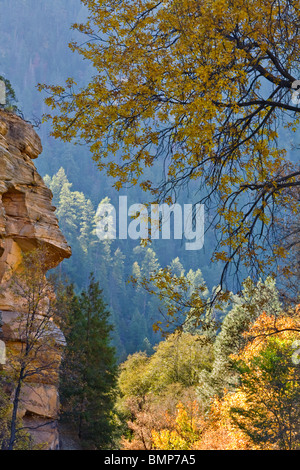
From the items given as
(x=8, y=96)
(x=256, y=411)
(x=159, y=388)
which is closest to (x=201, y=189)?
(x=256, y=411)

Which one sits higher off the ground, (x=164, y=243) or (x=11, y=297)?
(x=164, y=243)

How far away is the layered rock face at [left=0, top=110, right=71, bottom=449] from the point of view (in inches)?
629

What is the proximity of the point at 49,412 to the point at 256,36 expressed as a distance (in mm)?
15038

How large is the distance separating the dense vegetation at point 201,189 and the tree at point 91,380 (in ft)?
0.38

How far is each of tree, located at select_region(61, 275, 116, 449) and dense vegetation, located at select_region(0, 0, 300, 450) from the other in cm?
12

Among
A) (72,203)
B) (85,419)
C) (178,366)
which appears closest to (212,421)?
(85,419)

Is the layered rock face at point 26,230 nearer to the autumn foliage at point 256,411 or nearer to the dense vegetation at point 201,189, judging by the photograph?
the dense vegetation at point 201,189

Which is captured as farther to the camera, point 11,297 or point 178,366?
point 178,366

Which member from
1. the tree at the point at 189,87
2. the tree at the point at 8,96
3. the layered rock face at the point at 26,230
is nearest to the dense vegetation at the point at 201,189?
the tree at the point at 189,87

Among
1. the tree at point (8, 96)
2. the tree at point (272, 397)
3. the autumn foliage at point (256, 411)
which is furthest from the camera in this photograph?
the tree at point (8, 96)

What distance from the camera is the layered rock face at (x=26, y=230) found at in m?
16.0

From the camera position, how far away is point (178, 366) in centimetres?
3662

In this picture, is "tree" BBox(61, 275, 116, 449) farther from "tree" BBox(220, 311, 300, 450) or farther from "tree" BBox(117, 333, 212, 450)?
Answer: "tree" BBox(220, 311, 300, 450)

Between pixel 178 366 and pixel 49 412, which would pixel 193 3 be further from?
pixel 178 366
